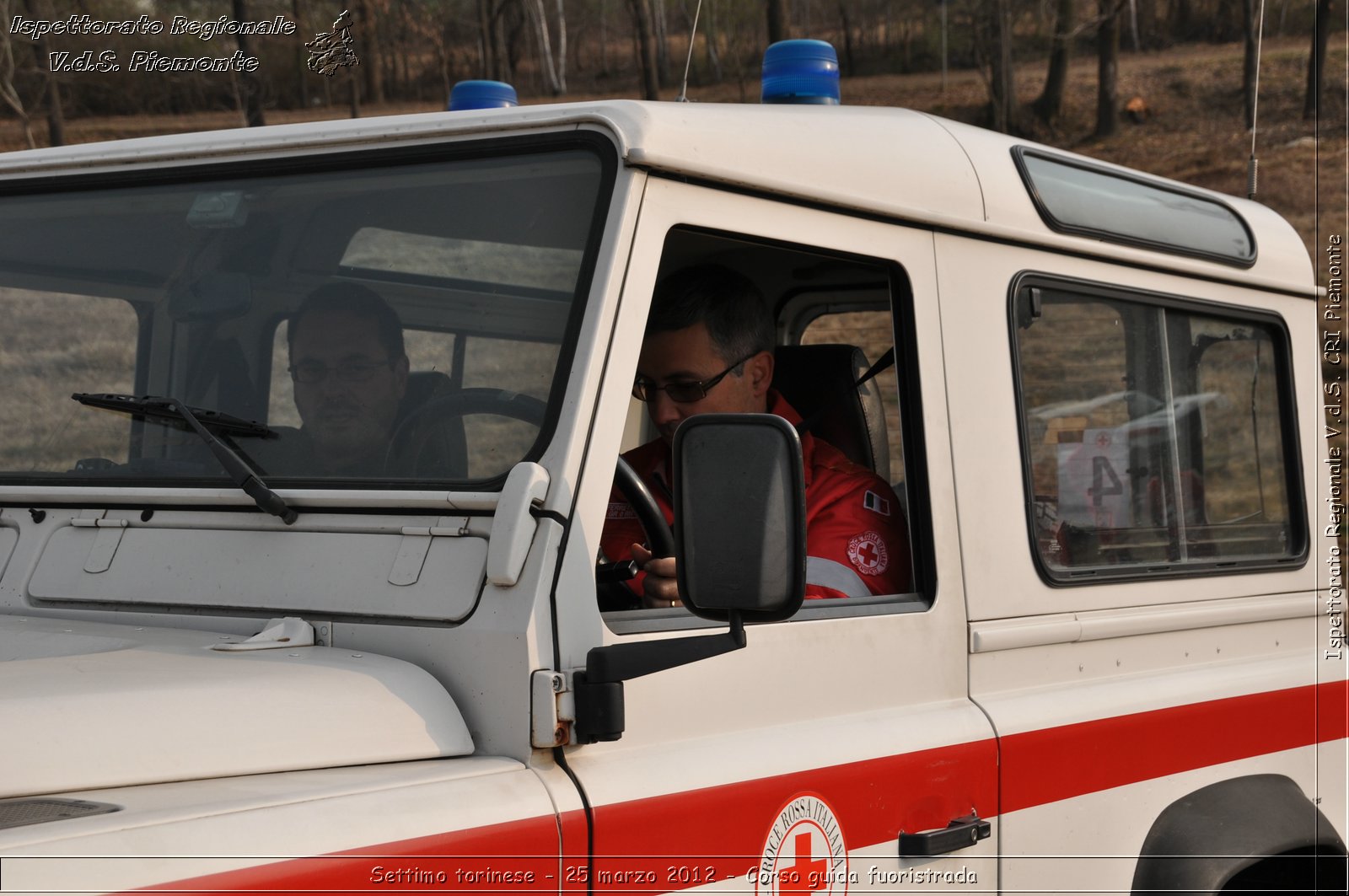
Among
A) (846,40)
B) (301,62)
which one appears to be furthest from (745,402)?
(846,40)

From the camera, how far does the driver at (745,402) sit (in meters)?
2.53

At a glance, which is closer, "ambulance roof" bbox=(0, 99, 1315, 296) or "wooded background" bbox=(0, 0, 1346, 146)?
"ambulance roof" bbox=(0, 99, 1315, 296)

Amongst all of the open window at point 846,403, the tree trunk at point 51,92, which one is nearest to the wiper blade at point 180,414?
the open window at point 846,403

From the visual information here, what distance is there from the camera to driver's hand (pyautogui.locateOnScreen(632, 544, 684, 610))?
86.5 inches

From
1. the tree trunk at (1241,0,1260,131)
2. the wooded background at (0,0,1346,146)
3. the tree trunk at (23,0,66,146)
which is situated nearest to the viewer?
the tree trunk at (23,0,66,146)

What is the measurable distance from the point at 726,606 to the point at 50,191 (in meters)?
1.63

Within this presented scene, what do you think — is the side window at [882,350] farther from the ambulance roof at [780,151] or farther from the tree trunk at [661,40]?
the tree trunk at [661,40]

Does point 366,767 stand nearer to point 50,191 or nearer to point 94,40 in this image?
point 50,191

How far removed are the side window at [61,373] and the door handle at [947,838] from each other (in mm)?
1482

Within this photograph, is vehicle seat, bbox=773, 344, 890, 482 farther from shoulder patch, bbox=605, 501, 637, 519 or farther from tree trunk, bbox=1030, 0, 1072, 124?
tree trunk, bbox=1030, 0, 1072, 124

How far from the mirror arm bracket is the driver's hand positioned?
0.31 meters

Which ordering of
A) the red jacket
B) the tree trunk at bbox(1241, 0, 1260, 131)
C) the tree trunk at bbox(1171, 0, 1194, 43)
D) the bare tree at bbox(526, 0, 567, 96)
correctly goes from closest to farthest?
the red jacket → the tree trunk at bbox(1241, 0, 1260, 131) → the bare tree at bbox(526, 0, 567, 96) → the tree trunk at bbox(1171, 0, 1194, 43)

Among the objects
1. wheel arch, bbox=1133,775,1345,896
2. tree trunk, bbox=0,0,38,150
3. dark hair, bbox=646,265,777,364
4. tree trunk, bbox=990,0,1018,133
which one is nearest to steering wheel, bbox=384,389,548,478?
dark hair, bbox=646,265,777,364

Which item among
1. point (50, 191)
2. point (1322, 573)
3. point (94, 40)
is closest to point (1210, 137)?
point (94, 40)
